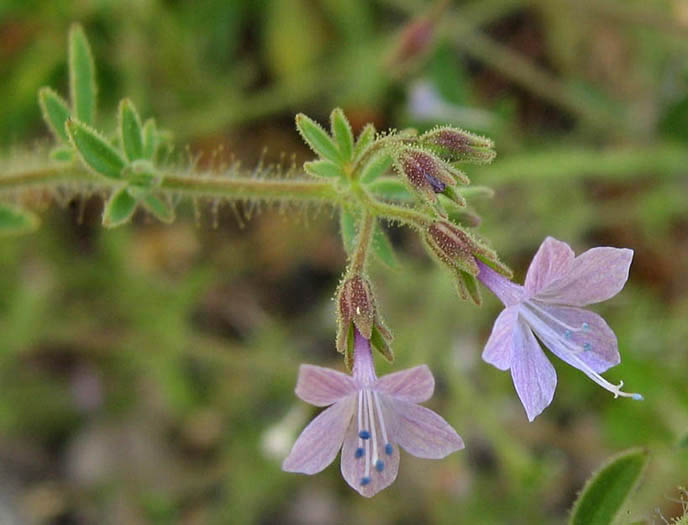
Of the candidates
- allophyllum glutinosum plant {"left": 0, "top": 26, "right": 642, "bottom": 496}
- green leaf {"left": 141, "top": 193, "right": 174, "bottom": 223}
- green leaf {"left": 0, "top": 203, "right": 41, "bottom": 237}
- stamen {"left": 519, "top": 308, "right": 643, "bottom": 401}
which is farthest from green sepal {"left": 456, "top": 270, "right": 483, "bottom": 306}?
green leaf {"left": 0, "top": 203, "right": 41, "bottom": 237}

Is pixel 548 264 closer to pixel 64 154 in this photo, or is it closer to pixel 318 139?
pixel 318 139

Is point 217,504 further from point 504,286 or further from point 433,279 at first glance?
point 504,286

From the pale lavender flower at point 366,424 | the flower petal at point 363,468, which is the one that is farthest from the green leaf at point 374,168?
the flower petal at point 363,468

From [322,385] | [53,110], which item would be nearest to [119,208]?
[53,110]

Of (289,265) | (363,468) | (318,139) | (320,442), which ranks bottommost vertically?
(289,265)

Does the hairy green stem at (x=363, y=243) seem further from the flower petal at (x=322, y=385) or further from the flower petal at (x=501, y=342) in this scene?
the flower petal at (x=501, y=342)
